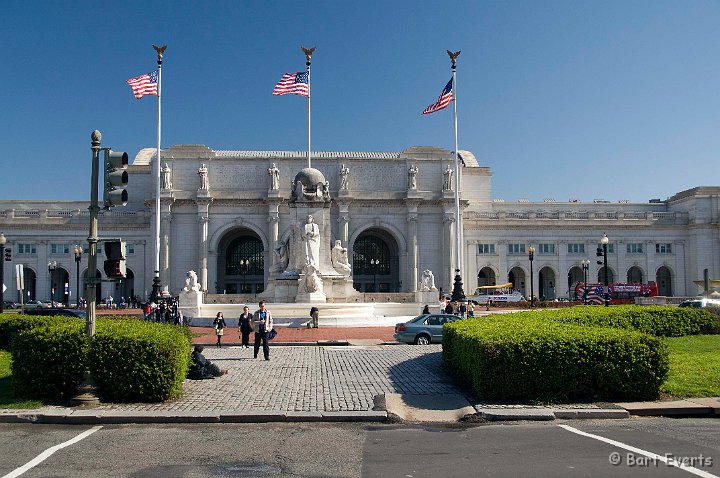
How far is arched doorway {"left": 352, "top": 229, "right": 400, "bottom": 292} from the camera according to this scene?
3782 inches

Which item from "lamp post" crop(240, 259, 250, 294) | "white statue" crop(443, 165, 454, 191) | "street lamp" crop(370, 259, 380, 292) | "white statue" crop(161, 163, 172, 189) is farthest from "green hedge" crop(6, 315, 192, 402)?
"lamp post" crop(240, 259, 250, 294)

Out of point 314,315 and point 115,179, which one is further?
point 314,315

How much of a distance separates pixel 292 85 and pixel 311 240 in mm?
16827

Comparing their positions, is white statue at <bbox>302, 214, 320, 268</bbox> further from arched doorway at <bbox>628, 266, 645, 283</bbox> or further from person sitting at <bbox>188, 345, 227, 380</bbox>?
arched doorway at <bbox>628, 266, 645, 283</bbox>

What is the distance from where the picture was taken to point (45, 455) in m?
8.91

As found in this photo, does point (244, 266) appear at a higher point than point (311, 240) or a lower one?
lower

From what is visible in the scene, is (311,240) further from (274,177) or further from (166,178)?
(166,178)

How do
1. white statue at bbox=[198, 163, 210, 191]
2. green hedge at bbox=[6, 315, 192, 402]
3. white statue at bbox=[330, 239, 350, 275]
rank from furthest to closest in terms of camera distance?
1. white statue at bbox=[198, 163, 210, 191]
2. white statue at bbox=[330, 239, 350, 275]
3. green hedge at bbox=[6, 315, 192, 402]

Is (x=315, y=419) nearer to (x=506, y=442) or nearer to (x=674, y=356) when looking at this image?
(x=506, y=442)

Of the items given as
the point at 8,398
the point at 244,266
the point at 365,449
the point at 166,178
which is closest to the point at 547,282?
the point at 244,266

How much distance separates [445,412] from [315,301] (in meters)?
26.3

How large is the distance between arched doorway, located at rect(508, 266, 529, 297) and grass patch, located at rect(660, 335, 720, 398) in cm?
7888

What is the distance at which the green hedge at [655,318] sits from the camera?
20422mm

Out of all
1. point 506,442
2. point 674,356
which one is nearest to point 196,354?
point 506,442
